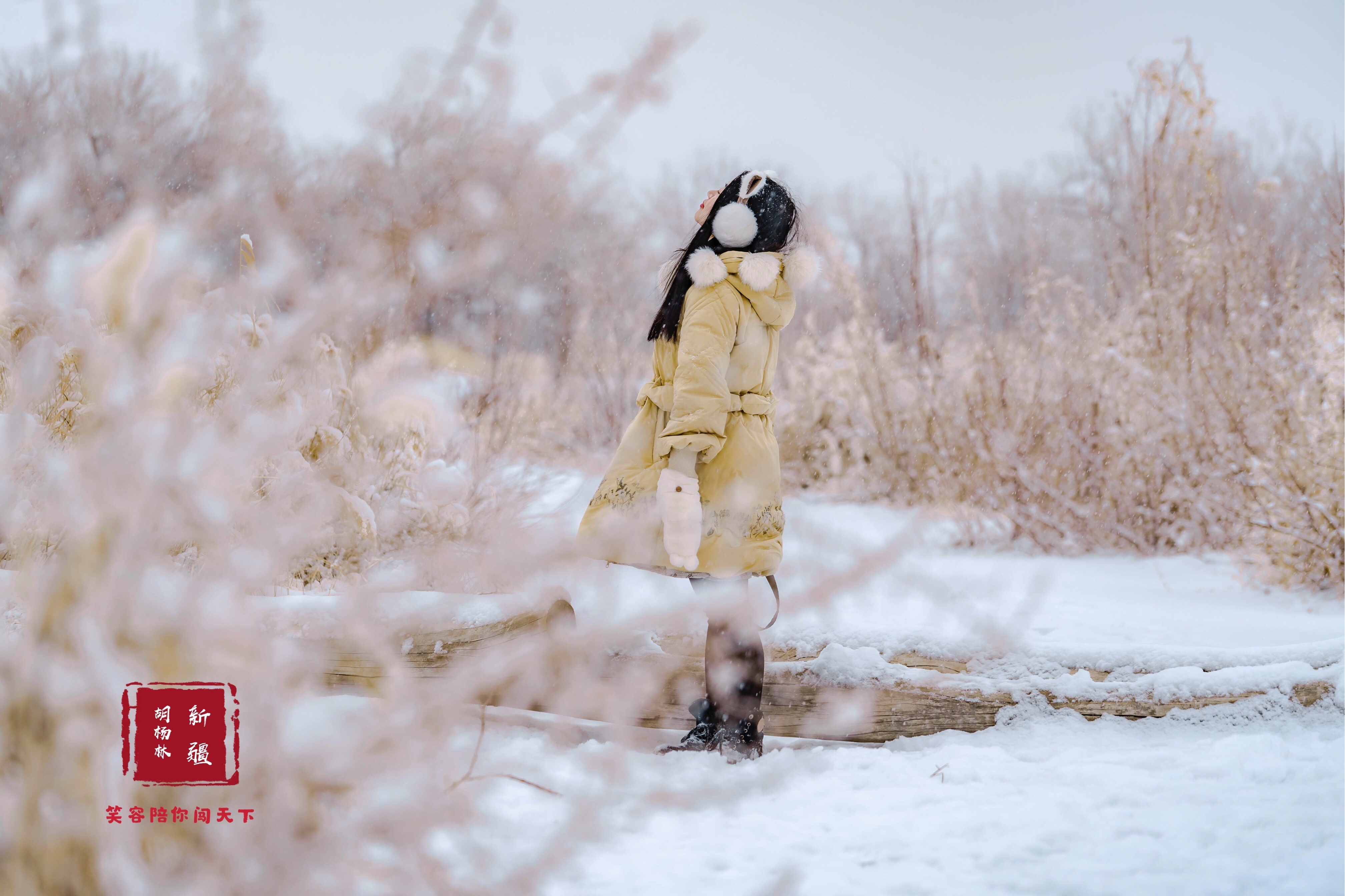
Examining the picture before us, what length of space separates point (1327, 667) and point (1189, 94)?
3411mm

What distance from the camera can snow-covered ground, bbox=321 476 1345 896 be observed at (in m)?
0.71

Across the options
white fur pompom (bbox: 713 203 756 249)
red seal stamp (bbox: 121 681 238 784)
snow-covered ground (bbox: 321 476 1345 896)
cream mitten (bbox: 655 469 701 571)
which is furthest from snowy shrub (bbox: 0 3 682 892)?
white fur pompom (bbox: 713 203 756 249)

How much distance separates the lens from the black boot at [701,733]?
79.0 inches

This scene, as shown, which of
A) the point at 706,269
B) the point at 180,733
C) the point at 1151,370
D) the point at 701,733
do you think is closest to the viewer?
the point at 180,733

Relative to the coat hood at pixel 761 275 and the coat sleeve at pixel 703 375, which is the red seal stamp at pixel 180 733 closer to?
the coat sleeve at pixel 703 375

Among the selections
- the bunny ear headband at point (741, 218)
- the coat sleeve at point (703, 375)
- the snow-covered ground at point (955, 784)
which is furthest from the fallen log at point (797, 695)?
the bunny ear headband at point (741, 218)

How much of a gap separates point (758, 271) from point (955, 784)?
46.4 inches

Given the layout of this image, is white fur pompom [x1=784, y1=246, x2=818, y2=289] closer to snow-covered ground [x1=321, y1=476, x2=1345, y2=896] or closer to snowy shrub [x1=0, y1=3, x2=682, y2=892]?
snow-covered ground [x1=321, y1=476, x2=1345, y2=896]

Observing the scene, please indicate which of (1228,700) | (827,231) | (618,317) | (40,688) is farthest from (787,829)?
(618,317)

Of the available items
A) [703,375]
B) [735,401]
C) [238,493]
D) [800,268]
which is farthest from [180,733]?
[800,268]

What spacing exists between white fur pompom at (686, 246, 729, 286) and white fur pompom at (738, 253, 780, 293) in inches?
1.8

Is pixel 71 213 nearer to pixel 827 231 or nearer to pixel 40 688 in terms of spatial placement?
pixel 40 688

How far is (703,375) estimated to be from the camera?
185cm

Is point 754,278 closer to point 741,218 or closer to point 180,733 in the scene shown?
point 741,218
